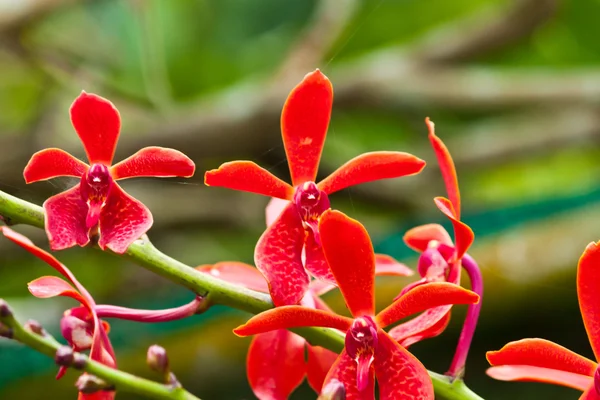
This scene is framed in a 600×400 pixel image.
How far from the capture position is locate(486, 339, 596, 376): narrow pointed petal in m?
0.30

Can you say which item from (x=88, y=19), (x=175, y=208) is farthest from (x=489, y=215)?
(x=88, y=19)

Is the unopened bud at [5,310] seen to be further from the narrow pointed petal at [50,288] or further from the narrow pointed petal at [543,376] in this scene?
the narrow pointed petal at [543,376]

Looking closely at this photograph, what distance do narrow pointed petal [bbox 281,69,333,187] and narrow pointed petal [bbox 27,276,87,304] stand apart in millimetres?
112

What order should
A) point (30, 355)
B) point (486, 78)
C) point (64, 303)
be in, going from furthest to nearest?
point (486, 78) < point (64, 303) < point (30, 355)

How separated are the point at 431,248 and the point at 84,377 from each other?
17 centimetres

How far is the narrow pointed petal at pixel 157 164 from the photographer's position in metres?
0.31

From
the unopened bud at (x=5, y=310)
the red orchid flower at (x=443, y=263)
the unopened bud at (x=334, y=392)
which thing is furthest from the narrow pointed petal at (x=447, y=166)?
the unopened bud at (x=5, y=310)

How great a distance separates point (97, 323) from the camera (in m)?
0.35

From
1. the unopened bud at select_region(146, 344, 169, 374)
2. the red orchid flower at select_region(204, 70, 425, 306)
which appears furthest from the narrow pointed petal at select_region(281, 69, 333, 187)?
the unopened bud at select_region(146, 344, 169, 374)

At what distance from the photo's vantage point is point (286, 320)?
0.30m

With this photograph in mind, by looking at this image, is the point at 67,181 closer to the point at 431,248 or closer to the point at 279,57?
the point at 431,248

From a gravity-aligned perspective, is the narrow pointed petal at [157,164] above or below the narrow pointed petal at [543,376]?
above

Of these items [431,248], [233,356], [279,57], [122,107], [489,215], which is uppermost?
[279,57]

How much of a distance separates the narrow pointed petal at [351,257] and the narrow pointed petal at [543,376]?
0.07 metres
